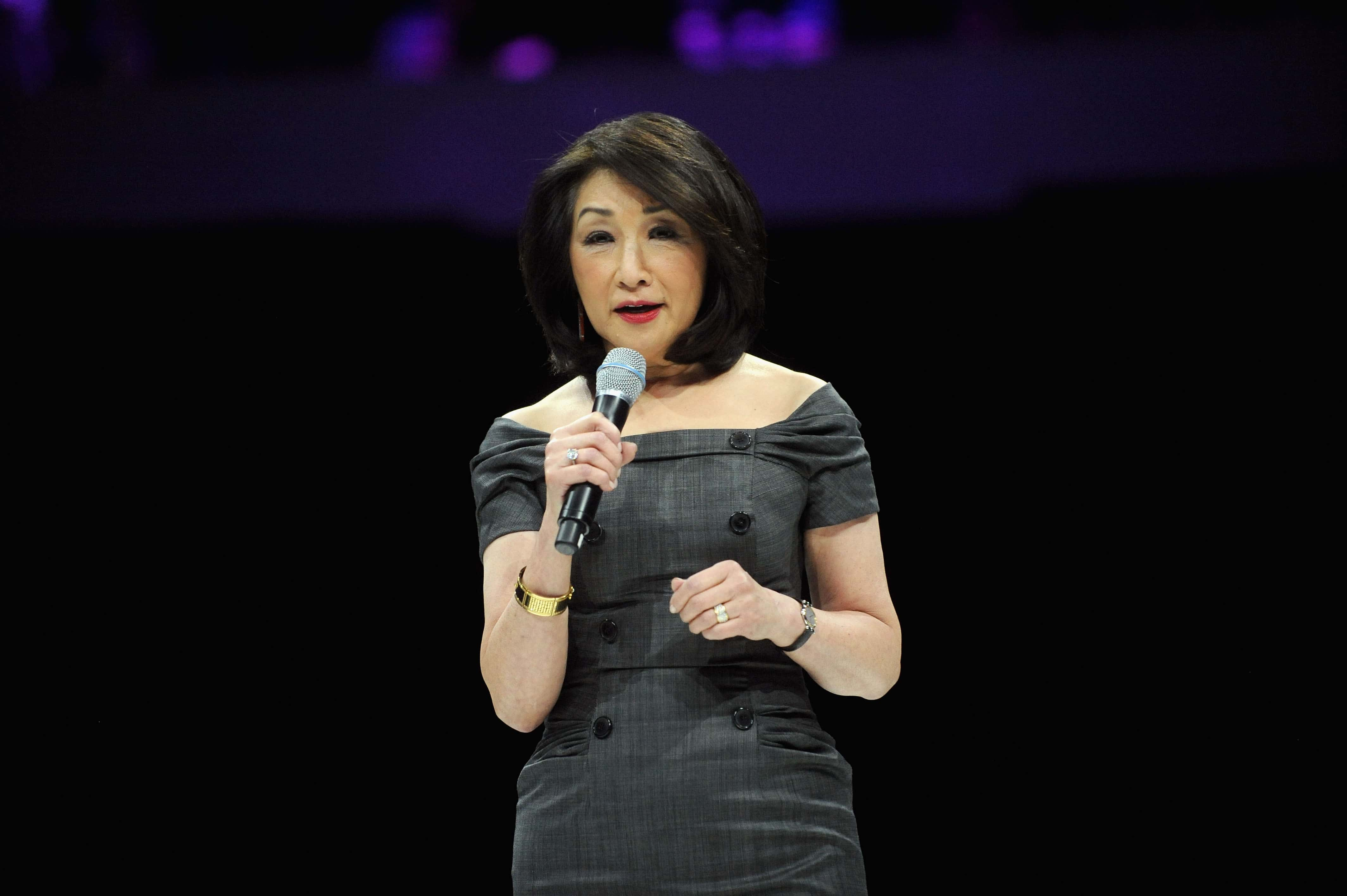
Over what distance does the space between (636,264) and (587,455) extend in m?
0.47

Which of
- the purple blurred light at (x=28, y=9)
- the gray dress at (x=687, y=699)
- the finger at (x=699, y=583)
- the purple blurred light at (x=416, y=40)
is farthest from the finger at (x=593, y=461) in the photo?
the purple blurred light at (x=28, y=9)

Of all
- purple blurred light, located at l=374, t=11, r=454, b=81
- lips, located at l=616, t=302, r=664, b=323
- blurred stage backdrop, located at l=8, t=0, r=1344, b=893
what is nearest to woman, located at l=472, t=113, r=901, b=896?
lips, located at l=616, t=302, r=664, b=323

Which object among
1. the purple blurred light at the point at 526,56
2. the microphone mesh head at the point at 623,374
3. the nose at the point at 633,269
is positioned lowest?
the microphone mesh head at the point at 623,374

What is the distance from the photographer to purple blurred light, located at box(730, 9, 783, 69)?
2998 mm

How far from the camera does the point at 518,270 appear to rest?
3010mm

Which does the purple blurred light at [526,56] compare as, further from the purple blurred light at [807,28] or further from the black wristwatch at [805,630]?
the black wristwatch at [805,630]

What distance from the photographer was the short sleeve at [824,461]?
179 centimetres

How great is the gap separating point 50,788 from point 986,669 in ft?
7.08

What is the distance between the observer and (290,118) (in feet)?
9.83

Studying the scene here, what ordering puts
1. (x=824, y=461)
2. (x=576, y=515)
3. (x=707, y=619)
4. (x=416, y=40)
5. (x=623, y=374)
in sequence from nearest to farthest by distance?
(x=576, y=515), (x=707, y=619), (x=623, y=374), (x=824, y=461), (x=416, y=40)

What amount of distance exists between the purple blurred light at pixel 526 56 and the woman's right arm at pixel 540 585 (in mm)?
1490

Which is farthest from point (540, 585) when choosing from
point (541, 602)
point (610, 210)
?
point (610, 210)

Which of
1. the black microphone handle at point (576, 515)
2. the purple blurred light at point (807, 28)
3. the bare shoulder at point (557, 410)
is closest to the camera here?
the black microphone handle at point (576, 515)

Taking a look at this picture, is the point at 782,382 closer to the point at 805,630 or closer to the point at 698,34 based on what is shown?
the point at 805,630
